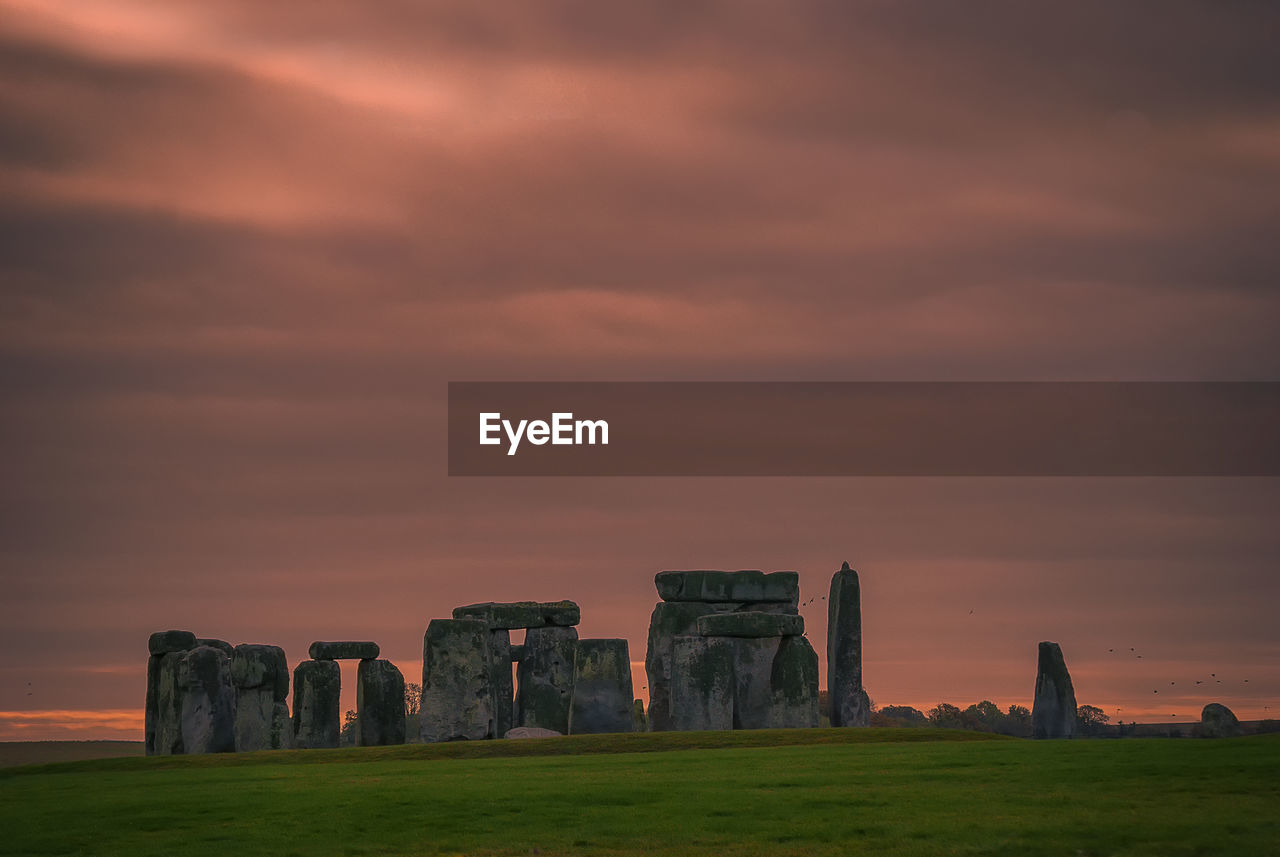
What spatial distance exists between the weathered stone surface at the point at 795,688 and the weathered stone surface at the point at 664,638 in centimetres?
279

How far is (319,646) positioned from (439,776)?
573 inches

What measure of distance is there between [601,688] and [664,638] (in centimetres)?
311

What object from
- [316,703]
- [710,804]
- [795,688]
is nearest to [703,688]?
[795,688]

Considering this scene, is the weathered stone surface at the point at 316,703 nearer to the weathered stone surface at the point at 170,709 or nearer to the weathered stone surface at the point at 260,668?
the weathered stone surface at the point at 260,668

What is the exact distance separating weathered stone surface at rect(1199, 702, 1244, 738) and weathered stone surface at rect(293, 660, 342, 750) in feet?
72.8

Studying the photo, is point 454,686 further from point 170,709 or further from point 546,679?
point 170,709

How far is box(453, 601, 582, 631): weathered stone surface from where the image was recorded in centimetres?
4175

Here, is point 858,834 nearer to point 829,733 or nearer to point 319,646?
Answer: point 829,733

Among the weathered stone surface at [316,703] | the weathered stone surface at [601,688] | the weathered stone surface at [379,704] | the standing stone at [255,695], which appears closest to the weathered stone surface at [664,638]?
the weathered stone surface at [601,688]

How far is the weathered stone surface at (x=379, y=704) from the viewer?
130 ft

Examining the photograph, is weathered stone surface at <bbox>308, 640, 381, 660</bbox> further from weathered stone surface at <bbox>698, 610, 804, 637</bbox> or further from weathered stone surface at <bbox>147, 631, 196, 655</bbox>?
weathered stone surface at <bbox>698, 610, 804, 637</bbox>

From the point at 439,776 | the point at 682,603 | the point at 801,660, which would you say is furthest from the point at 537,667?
the point at 439,776

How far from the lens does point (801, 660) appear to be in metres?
38.1

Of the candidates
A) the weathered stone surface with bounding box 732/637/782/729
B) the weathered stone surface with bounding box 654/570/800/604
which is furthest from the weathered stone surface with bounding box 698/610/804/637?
the weathered stone surface with bounding box 654/570/800/604
